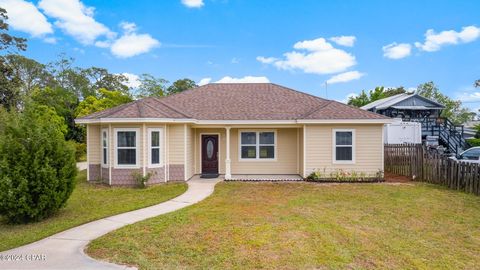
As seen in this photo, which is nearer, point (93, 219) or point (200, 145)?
point (93, 219)

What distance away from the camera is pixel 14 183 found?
691cm

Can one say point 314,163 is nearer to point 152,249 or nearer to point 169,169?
point 169,169

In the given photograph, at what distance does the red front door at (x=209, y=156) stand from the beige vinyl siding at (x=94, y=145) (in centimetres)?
475

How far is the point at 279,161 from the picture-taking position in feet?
48.9

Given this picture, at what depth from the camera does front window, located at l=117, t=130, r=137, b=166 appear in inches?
475

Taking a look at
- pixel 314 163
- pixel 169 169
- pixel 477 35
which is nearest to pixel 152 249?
pixel 169 169

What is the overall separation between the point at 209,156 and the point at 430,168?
9779mm

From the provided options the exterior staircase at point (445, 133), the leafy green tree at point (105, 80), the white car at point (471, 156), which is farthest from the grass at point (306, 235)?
the leafy green tree at point (105, 80)

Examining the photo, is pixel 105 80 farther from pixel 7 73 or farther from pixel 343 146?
pixel 343 146

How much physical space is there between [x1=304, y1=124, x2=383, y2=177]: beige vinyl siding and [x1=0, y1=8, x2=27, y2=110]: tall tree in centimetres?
2605

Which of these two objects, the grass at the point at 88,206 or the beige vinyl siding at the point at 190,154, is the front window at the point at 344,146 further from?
the grass at the point at 88,206

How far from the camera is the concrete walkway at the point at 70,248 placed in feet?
15.3

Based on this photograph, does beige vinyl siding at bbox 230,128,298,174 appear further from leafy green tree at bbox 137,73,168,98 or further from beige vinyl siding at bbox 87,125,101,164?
leafy green tree at bbox 137,73,168,98

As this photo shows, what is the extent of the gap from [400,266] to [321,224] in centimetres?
221
